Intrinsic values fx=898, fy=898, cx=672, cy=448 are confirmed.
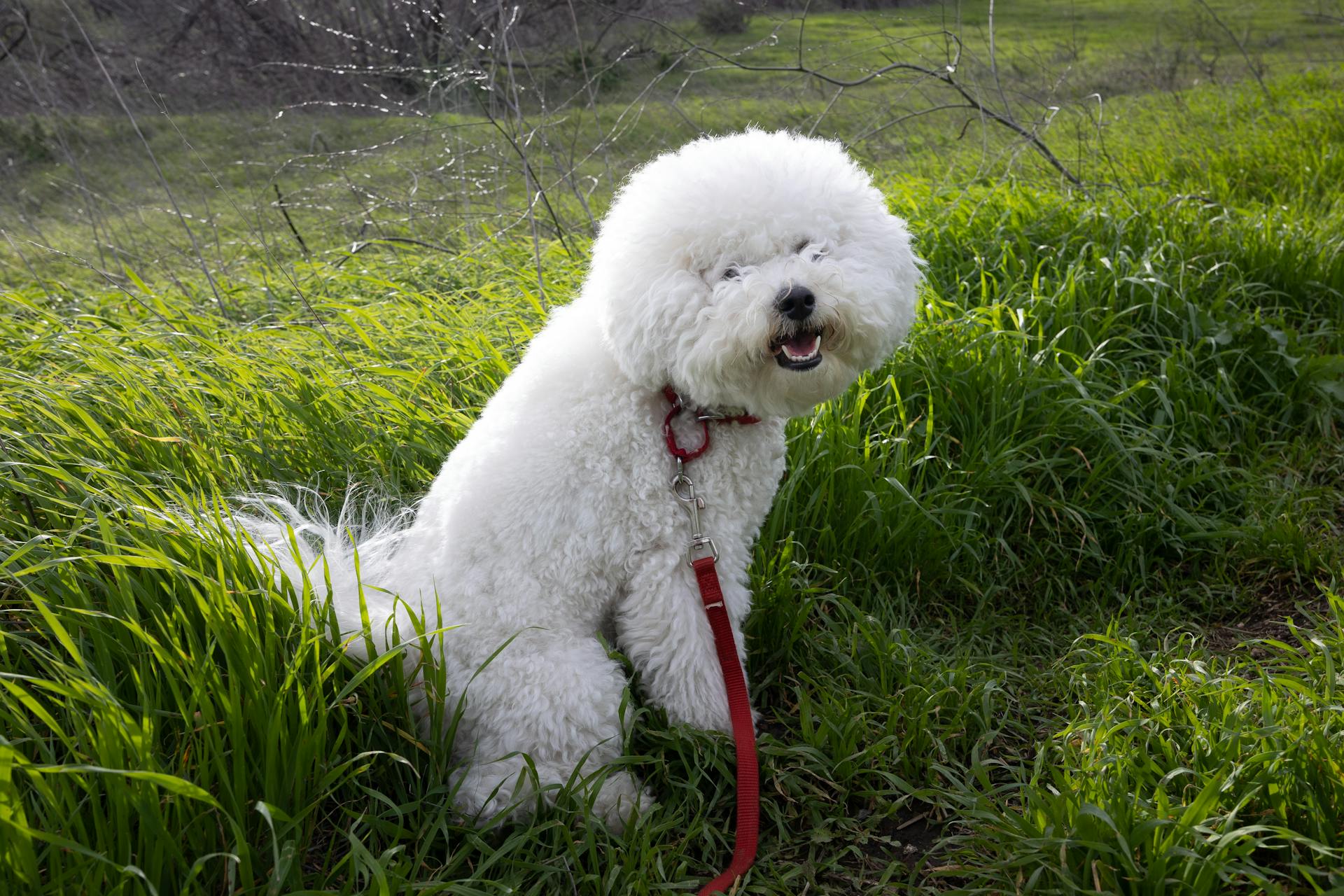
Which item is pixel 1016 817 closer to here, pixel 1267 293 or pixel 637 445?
pixel 637 445

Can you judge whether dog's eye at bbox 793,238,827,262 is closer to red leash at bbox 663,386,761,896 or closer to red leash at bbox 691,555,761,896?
red leash at bbox 663,386,761,896

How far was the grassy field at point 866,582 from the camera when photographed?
160cm

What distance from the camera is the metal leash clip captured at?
199 centimetres

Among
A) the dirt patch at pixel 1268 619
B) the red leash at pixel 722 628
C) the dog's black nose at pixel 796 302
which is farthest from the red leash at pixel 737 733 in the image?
the dirt patch at pixel 1268 619

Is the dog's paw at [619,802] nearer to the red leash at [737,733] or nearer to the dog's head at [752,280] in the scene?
the red leash at [737,733]

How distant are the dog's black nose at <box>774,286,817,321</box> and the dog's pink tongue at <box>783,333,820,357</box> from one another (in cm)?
6

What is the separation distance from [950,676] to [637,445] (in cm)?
98

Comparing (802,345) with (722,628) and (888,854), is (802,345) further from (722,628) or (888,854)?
(888,854)

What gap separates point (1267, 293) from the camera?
353 cm

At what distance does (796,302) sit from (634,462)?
1.64 ft

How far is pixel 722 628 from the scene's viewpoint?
200cm

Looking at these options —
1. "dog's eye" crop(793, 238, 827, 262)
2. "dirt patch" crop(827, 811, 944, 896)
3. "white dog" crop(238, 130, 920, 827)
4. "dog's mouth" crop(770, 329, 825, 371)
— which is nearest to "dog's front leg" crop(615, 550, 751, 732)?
"white dog" crop(238, 130, 920, 827)

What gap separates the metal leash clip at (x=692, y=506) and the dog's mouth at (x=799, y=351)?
0.34m

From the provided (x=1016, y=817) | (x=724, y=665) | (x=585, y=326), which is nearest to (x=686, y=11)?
(x=585, y=326)
